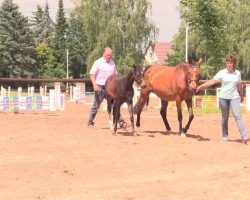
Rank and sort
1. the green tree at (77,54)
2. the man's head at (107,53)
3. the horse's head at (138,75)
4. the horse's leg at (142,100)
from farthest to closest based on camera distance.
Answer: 1. the green tree at (77,54)
2. the horse's leg at (142,100)
3. the man's head at (107,53)
4. the horse's head at (138,75)

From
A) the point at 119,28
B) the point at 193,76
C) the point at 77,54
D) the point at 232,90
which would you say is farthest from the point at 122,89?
the point at 77,54

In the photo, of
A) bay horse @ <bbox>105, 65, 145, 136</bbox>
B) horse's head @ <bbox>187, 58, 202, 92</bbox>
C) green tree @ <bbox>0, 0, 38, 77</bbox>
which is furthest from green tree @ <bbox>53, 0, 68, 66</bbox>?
horse's head @ <bbox>187, 58, 202, 92</bbox>

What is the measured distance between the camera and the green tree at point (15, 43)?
6631 cm

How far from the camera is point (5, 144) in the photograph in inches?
383

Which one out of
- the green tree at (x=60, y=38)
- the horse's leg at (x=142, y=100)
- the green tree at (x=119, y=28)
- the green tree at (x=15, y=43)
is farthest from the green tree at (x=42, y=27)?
the horse's leg at (x=142, y=100)

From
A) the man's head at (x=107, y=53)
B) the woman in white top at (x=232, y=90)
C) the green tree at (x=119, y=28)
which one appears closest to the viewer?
the woman in white top at (x=232, y=90)

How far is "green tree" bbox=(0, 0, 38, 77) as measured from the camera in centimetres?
6631

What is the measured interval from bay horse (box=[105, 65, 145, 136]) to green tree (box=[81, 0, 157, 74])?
37.7 metres

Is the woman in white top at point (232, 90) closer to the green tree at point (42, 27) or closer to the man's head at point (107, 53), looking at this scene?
the man's head at point (107, 53)

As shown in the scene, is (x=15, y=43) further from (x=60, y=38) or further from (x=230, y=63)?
(x=230, y=63)

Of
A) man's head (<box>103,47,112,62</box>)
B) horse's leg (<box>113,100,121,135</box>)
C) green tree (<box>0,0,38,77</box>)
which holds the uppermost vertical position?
green tree (<box>0,0,38,77</box>)

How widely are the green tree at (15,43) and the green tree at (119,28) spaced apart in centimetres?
1807

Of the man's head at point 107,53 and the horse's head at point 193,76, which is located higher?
the man's head at point 107,53

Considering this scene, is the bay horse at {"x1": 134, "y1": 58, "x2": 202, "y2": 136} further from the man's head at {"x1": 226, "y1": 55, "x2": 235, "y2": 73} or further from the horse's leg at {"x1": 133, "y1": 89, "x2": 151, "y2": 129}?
the man's head at {"x1": 226, "y1": 55, "x2": 235, "y2": 73}
